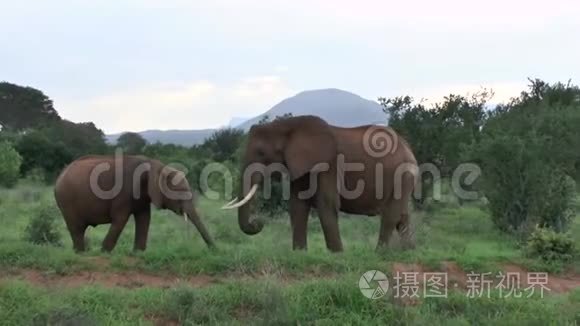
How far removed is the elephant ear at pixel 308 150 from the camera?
9.19 meters

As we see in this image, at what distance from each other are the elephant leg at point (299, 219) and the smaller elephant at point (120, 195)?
1259 mm

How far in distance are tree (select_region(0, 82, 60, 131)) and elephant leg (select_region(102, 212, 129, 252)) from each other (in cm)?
4816

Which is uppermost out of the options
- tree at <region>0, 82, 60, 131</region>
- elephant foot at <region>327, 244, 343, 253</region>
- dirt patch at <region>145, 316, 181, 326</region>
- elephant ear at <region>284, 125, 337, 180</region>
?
tree at <region>0, 82, 60, 131</region>

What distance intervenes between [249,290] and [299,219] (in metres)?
2.79

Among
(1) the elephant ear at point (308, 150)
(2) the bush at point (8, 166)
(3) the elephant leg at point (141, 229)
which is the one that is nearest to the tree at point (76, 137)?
(2) the bush at point (8, 166)

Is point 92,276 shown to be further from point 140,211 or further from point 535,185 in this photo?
point 535,185

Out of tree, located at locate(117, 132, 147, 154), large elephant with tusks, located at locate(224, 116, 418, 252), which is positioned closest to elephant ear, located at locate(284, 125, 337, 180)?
large elephant with tusks, located at locate(224, 116, 418, 252)

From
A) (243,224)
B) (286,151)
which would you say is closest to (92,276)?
(243,224)

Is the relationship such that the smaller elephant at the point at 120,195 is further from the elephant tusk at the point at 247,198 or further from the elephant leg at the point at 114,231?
the elephant tusk at the point at 247,198

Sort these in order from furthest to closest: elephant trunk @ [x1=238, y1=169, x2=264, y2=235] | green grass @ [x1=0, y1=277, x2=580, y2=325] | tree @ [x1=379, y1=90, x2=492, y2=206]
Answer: tree @ [x1=379, y1=90, x2=492, y2=206], elephant trunk @ [x1=238, y1=169, x2=264, y2=235], green grass @ [x1=0, y1=277, x2=580, y2=325]

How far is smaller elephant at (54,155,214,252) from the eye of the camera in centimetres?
952

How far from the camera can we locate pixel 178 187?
377 inches

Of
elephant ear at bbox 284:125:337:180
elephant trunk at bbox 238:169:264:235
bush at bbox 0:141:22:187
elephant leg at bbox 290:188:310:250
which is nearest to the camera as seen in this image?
elephant trunk at bbox 238:169:264:235

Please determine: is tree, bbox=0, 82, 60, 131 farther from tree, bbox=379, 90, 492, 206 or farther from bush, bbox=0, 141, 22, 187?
tree, bbox=379, 90, 492, 206
